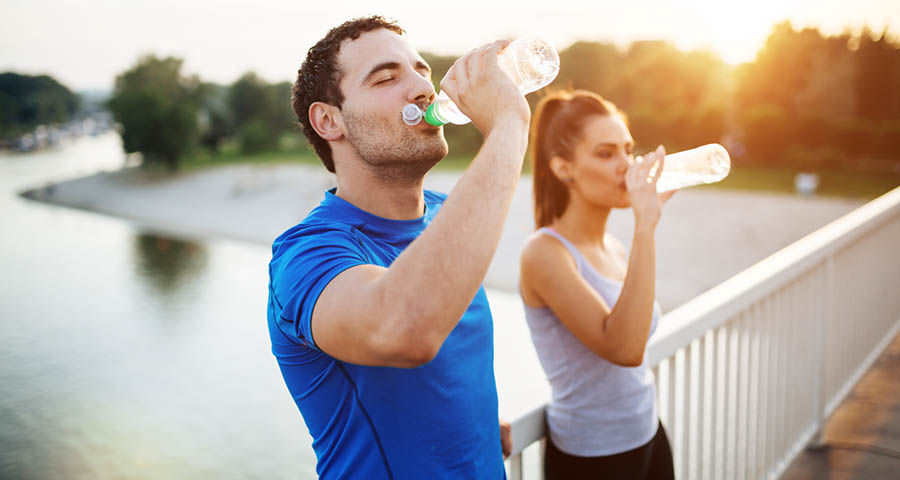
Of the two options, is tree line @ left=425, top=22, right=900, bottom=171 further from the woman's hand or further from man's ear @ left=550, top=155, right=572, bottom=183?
the woman's hand

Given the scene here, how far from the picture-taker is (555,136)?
4.95 ft

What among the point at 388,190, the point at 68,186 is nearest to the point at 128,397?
the point at 388,190

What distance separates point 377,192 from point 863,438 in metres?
2.65

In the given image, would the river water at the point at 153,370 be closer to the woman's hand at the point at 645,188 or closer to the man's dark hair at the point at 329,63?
the woman's hand at the point at 645,188

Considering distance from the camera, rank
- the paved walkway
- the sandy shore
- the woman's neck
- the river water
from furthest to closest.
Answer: the sandy shore
the river water
the paved walkway
the woman's neck

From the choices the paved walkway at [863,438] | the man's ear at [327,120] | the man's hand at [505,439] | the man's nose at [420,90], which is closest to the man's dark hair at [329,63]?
the man's ear at [327,120]

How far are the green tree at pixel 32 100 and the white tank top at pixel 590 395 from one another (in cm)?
2791

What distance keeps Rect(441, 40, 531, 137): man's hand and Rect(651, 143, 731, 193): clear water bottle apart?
746 millimetres

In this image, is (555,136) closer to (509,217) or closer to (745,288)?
(745,288)

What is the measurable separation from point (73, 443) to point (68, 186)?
3301 cm

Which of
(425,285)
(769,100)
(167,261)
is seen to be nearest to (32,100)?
(167,261)

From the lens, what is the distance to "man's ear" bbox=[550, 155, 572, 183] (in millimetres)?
1479

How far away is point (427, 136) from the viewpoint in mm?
946

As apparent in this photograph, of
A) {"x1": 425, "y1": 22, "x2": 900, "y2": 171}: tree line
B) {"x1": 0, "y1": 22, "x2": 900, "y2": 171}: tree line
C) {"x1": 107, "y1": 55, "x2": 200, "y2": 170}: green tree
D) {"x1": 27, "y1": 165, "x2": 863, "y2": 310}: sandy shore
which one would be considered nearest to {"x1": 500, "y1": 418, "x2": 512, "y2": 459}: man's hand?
{"x1": 27, "y1": 165, "x2": 863, "y2": 310}: sandy shore
